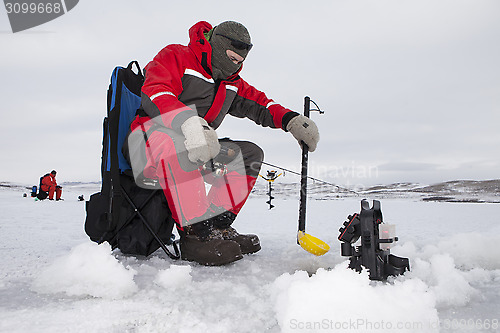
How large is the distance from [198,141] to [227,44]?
809 mm

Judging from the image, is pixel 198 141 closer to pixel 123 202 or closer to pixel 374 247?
pixel 123 202

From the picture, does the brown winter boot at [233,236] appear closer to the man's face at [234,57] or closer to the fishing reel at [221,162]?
the fishing reel at [221,162]

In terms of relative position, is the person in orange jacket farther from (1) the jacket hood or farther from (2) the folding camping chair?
(1) the jacket hood

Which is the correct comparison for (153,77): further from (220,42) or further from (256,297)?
(256,297)

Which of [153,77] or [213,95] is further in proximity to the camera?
[213,95]

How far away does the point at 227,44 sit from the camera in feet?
7.09

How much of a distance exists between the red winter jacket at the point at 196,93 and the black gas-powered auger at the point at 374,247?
107 centimetres

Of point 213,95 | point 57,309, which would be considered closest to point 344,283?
point 57,309

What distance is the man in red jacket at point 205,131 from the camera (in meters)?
1.81

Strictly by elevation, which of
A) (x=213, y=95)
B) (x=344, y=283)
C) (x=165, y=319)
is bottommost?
(x=165, y=319)

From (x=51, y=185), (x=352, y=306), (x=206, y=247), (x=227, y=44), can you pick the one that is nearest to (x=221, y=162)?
(x=206, y=247)

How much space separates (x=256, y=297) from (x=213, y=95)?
150 centimetres

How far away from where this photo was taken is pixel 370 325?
93 centimetres

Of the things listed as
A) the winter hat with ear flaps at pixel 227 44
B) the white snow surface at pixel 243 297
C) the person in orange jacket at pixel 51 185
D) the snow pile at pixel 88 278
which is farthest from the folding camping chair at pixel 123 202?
the person in orange jacket at pixel 51 185
